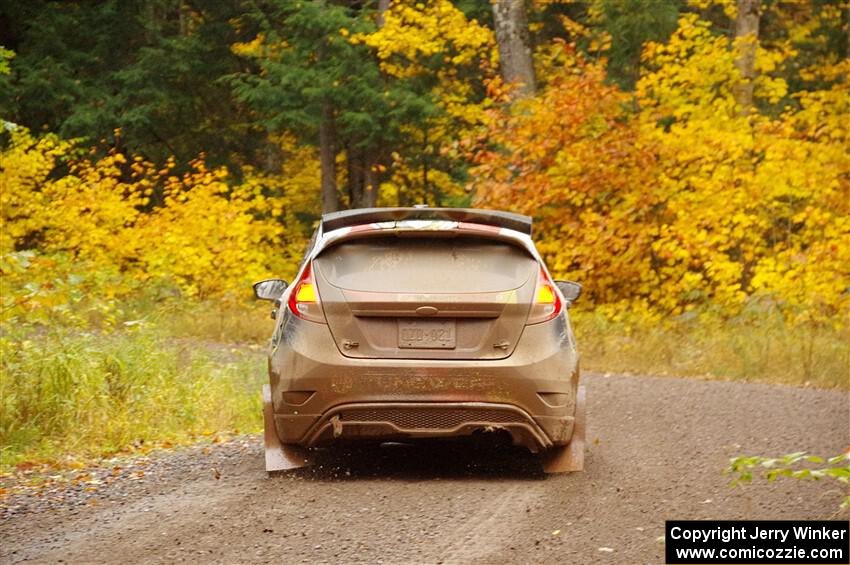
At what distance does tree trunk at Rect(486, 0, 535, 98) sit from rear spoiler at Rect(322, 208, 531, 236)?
15865 mm

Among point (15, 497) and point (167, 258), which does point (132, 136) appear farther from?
point (15, 497)

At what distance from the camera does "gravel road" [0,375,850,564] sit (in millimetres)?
5961

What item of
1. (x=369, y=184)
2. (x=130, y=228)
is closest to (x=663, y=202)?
(x=130, y=228)

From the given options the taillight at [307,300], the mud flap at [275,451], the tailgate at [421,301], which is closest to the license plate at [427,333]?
Answer: the tailgate at [421,301]

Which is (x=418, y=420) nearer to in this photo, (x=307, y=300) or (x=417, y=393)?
(x=417, y=393)

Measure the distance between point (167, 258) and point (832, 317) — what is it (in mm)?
11831

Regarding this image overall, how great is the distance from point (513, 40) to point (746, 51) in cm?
526

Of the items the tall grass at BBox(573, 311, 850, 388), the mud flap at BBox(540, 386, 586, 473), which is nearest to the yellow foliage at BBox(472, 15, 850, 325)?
the tall grass at BBox(573, 311, 850, 388)

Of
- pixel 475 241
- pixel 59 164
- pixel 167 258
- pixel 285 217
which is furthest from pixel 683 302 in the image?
pixel 59 164

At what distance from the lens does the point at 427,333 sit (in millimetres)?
7477

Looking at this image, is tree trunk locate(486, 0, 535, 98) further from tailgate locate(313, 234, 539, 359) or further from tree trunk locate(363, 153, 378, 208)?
tailgate locate(313, 234, 539, 359)

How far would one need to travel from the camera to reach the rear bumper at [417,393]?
7.38 m

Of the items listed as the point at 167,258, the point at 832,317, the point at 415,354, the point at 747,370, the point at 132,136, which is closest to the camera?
the point at 415,354

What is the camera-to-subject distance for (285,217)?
34250mm
